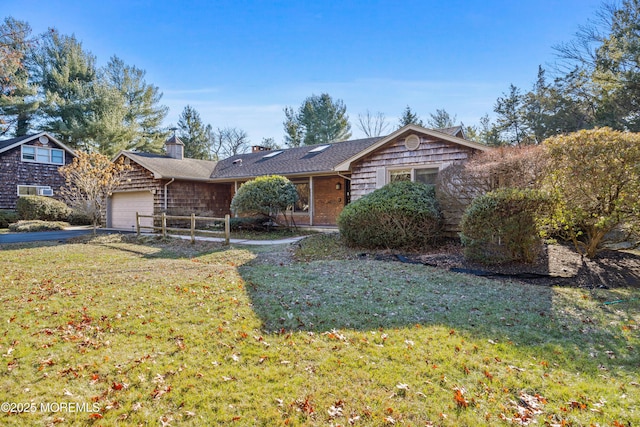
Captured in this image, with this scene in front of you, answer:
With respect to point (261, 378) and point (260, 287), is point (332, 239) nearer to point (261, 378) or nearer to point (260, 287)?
point (260, 287)

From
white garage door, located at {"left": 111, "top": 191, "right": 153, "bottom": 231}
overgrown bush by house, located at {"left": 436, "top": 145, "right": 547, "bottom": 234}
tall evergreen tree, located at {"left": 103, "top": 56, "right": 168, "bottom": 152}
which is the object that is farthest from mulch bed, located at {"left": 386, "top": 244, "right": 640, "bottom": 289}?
tall evergreen tree, located at {"left": 103, "top": 56, "right": 168, "bottom": 152}

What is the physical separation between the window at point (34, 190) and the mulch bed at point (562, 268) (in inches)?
999

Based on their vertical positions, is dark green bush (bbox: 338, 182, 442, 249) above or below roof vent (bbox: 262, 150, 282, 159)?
below

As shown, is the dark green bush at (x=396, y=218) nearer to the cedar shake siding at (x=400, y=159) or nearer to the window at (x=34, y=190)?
the cedar shake siding at (x=400, y=159)

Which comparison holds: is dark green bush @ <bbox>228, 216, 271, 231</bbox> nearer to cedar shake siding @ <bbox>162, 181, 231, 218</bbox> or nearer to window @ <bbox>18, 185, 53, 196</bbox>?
cedar shake siding @ <bbox>162, 181, 231, 218</bbox>

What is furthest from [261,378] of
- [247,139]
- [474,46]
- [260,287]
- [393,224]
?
[247,139]

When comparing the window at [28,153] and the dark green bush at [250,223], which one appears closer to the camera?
the dark green bush at [250,223]

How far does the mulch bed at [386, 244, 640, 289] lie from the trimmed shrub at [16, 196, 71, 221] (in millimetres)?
21741

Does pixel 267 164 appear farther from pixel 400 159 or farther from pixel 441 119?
pixel 441 119

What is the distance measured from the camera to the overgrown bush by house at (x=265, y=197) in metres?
13.5

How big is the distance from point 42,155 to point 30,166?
3.40 feet

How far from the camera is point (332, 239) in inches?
A: 434

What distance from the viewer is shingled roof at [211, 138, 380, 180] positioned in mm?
16359

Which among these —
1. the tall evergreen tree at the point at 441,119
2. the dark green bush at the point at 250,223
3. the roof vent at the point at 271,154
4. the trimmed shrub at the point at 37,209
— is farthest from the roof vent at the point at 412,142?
the tall evergreen tree at the point at 441,119
